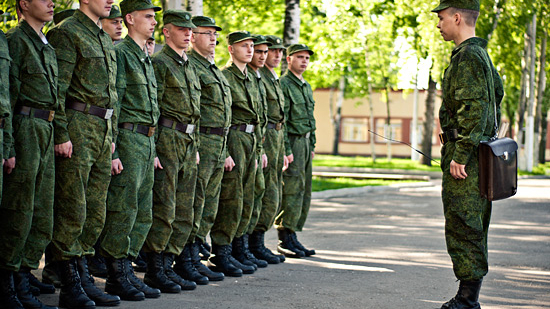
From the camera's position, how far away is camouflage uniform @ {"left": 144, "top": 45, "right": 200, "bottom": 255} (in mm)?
7703

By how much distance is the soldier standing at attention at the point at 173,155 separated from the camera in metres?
7.70

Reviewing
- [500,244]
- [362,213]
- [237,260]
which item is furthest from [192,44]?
[362,213]

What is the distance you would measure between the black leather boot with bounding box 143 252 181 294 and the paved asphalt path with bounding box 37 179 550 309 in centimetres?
11

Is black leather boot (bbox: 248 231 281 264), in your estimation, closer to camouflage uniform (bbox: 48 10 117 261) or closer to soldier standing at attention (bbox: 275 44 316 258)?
soldier standing at attention (bbox: 275 44 316 258)

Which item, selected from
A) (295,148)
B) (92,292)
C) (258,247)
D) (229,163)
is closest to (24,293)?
(92,292)

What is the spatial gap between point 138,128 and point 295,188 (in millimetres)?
3545

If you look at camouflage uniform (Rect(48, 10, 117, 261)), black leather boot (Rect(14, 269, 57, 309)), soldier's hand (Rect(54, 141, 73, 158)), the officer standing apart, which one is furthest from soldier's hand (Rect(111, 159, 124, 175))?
black leather boot (Rect(14, 269, 57, 309))

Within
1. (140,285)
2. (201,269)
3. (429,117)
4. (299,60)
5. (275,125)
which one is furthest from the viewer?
(429,117)

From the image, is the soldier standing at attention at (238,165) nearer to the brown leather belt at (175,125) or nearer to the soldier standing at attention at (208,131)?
the soldier standing at attention at (208,131)

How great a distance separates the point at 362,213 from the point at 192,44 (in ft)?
25.5

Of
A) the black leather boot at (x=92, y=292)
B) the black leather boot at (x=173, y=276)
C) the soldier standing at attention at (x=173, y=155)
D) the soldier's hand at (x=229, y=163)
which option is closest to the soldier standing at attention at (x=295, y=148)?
the soldier's hand at (x=229, y=163)

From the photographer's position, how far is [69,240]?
664cm

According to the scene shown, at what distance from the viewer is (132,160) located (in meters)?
7.20

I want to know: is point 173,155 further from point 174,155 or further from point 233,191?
point 233,191
